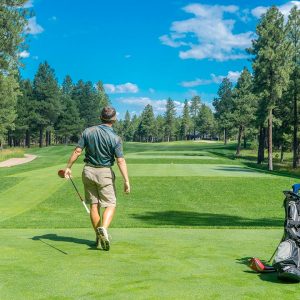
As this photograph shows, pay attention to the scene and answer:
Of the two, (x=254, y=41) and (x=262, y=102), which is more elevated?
(x=254, y=41)

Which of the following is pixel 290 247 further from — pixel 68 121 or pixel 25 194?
pixel 68 121

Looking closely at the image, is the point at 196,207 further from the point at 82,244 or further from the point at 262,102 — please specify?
the point at 262,102

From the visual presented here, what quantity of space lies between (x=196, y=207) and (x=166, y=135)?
171 meters

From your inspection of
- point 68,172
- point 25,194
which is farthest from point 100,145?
point 25,194

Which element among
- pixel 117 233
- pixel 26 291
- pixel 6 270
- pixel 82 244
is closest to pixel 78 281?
pixel 26 291

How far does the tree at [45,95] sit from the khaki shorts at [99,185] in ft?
294

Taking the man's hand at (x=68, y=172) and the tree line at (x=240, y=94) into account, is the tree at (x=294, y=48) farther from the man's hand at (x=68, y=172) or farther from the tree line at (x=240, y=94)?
the man's hand at (x=68, y=172)

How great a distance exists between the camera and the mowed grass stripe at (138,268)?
15.1ft

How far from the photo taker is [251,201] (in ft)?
78.1

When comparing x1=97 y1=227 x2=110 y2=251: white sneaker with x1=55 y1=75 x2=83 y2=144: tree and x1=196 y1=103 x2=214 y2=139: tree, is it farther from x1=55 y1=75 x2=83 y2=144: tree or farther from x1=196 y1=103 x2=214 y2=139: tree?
x1=196 y1=103 x2=214 y2=139: tree

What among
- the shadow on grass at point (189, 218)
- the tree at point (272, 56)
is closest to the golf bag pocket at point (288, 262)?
the shadow on grass at point (189, 218)

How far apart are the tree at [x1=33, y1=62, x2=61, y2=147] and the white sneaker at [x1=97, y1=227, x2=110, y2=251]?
90.3 meters

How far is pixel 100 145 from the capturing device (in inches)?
290

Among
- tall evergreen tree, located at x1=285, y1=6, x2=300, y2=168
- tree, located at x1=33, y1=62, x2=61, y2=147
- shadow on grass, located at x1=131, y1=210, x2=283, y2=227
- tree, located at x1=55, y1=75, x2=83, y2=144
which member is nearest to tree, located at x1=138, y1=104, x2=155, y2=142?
tree, located at x1=55, y1=75, x2=83, y2=144
